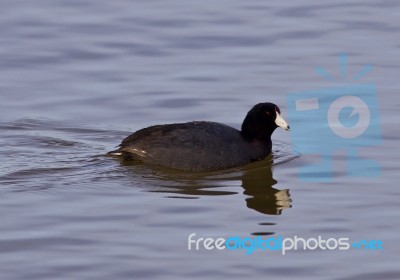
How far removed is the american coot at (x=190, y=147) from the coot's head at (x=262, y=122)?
0.15 metres

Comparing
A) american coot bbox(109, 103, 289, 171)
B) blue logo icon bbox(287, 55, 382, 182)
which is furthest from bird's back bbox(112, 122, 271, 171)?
blue logo icon bbox(287, 55, 382, 182)

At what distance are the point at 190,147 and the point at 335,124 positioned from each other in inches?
75.0

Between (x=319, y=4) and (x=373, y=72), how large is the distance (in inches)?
140

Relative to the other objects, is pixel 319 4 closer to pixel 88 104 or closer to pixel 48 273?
pixel 88 104

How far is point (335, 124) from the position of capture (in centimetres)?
1270

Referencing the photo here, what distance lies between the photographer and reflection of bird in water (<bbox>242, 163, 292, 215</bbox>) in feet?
34.1

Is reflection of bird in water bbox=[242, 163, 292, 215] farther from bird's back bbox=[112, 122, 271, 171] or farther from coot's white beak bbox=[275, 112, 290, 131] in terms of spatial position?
coot's white beak bbox=[275, 112, 290, 131]

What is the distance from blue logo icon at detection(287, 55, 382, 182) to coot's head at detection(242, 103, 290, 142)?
36 cm

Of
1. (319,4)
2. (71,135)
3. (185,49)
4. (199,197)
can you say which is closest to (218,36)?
(185,49)

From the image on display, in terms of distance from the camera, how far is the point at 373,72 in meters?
14.4

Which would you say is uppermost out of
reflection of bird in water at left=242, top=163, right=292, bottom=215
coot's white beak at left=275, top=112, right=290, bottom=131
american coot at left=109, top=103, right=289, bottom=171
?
coot's white beak at left=275, top=112, right=290, bottom=131

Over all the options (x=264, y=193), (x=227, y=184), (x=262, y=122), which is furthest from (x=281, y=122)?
(x=264, y=193)

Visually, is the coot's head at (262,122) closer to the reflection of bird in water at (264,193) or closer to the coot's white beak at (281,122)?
the coot's white beak at (281,122)

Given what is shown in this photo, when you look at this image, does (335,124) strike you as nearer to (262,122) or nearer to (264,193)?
(262,122)
